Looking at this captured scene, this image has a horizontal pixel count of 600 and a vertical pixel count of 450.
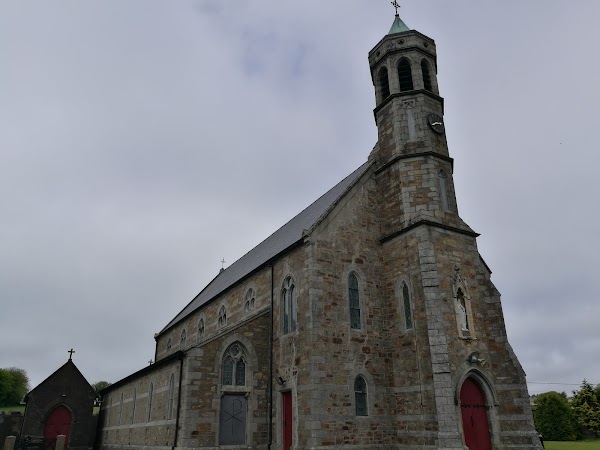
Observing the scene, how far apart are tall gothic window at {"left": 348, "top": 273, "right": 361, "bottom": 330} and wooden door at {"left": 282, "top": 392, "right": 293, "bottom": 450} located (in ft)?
11.7

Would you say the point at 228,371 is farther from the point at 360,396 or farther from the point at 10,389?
the point at 10,389

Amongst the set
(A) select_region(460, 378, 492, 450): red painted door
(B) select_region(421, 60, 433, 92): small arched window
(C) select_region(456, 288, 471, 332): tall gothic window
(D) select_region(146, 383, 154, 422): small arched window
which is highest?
(B) select_region(421, 60, 433, 92): small arched window

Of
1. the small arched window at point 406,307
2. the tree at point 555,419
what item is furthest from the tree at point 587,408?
the small arched window at point 406,307

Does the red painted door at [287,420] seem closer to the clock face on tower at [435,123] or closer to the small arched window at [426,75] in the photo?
the clock face on tower at [435,123]

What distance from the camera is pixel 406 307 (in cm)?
1716

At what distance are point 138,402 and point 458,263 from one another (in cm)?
1766

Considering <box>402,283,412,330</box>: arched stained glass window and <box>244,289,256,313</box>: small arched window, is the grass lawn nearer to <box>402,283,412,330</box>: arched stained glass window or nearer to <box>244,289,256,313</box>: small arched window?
<box>402,283,412,330</box>: arched stained glass window

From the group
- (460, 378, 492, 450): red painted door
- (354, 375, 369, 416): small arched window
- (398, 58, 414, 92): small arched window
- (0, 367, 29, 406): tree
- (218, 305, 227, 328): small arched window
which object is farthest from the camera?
(0, 367, 29, 406): tree

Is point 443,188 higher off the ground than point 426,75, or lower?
lower

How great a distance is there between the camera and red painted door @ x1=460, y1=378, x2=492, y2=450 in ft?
49.4

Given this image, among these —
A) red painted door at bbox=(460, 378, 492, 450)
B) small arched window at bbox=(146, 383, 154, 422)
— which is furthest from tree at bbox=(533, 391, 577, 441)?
small arched window at bbox=(146, 383, 154, 422)

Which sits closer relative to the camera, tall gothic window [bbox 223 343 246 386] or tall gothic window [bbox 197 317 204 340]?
tall gothic window [bbox 223 343 246 386]

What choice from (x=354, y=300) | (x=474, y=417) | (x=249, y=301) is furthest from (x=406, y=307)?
(x=249, y=301)

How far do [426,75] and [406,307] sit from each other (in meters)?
10.9
